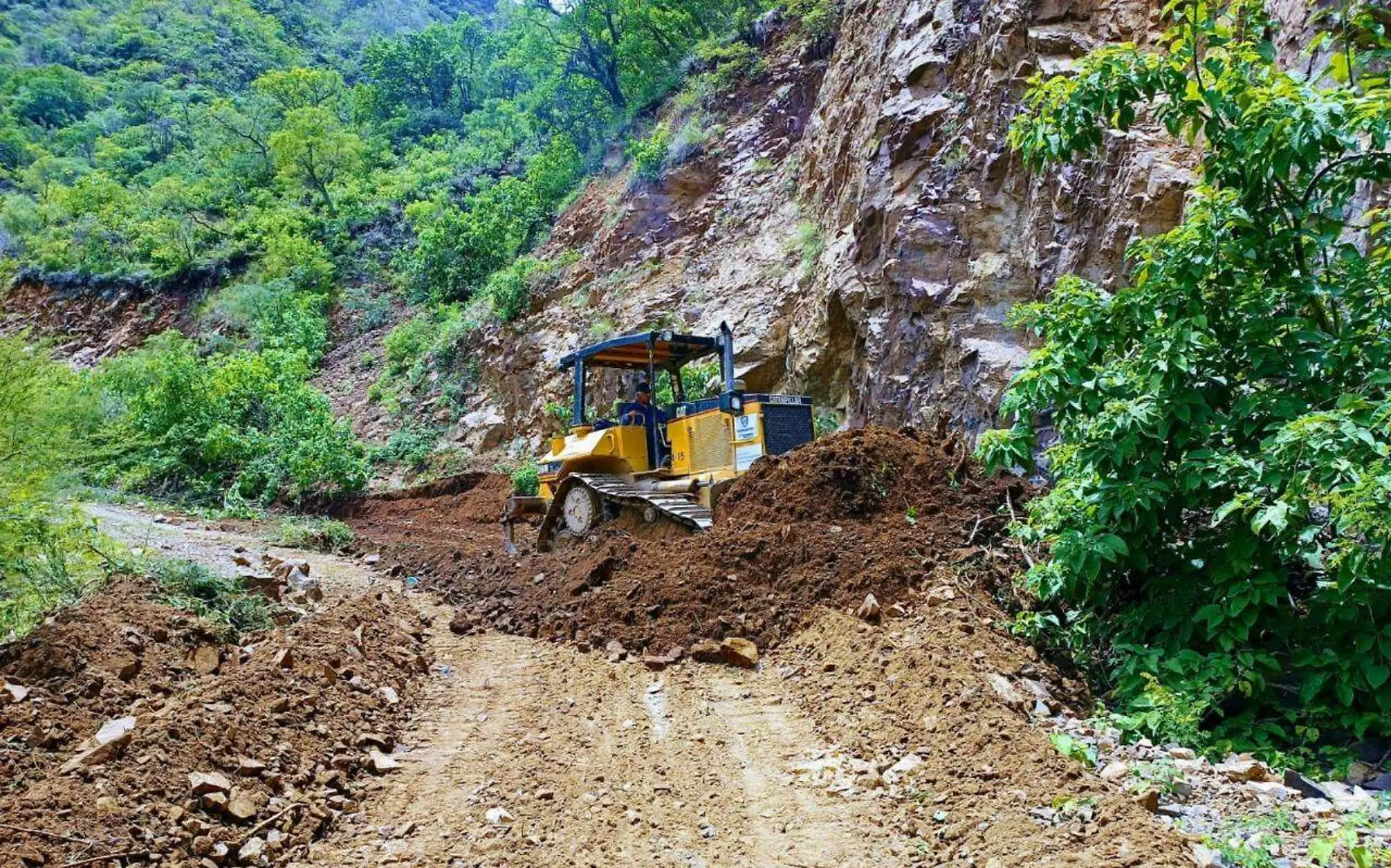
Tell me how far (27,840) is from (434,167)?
135 ft

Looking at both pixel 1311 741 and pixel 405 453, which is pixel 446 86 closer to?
pixel 405 453

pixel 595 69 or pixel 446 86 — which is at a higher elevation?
pixel 446 86

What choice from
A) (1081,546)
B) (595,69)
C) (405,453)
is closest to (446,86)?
(595,69)

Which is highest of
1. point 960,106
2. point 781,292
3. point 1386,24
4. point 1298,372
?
point 960,106

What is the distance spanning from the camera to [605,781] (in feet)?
13.2

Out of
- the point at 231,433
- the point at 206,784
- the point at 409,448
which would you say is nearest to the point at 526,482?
the point at 409,448

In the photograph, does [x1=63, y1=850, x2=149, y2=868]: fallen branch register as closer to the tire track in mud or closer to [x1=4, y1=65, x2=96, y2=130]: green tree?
the tire track in mud

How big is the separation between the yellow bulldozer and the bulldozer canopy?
0.02m

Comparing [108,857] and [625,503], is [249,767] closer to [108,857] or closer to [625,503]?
Answer: [108,857]

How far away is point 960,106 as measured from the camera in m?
12.7

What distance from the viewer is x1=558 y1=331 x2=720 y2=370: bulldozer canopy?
10.2 metres

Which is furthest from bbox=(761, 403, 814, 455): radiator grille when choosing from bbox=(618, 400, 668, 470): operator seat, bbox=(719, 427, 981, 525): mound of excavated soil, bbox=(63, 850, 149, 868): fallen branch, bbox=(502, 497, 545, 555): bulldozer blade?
bbox=(63, 850, 149, 868): fallen branch

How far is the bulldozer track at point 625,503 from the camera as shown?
884cm

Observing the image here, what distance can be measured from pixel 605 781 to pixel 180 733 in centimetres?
196
